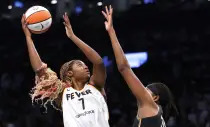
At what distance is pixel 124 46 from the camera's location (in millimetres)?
13195

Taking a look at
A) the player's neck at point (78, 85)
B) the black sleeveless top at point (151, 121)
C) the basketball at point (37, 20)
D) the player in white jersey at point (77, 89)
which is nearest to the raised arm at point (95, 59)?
the player in white jersey at point (77, 89)

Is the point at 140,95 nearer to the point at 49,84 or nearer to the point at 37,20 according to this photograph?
the point at 49,84

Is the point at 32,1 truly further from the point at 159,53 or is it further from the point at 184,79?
the point at 184,79

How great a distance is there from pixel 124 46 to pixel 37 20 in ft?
29.5

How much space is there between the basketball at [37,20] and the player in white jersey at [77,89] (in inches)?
3.7

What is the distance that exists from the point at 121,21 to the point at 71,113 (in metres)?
9.06

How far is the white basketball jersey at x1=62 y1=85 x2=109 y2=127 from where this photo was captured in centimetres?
384

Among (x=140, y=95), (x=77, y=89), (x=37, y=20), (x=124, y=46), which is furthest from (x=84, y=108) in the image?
(x=124, y=46)

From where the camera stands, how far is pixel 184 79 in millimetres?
11883

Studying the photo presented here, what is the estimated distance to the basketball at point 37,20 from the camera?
426 cm

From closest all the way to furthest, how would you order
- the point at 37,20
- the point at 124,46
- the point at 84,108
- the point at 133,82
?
the point at 133,82 < the point at 84,108 < the point at 37,20 < the point at 124,46

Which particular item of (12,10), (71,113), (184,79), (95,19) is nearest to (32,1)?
(12,10)

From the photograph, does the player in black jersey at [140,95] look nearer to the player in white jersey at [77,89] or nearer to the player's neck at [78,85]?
the player in white jersey at [77,89]

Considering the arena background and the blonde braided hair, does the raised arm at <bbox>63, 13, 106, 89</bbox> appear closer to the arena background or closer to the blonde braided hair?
the blonde braided hair
